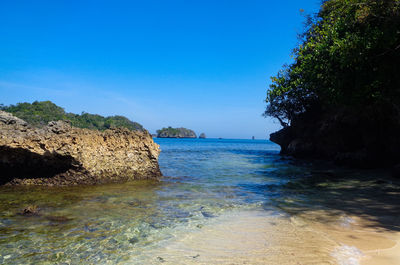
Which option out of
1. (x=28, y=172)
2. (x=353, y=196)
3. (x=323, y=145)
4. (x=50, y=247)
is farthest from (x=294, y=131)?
(x=50, y=247)

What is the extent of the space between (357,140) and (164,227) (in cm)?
1872

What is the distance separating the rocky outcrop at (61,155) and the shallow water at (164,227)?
785 millimetres

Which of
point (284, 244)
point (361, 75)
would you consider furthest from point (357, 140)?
point (284, 244)

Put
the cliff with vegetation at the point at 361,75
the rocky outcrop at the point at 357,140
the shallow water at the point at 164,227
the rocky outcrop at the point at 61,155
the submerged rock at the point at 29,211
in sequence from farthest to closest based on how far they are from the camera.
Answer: the rocky outcrop at the point at 357,140
the cliff with vegetation at the point at 361,75
the rocky outcrop at the point at 61,155
the submerged rock at the point at 29,211
the shallow water at the point at 164,227

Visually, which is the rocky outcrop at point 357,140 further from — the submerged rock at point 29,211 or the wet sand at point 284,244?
the submerged rock at point 29,211

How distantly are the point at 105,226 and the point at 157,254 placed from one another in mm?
1701

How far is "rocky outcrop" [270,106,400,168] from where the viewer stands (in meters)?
14.9

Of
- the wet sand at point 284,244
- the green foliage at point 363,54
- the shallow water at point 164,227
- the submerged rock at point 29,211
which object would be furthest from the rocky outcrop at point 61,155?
the green foliage at point 363,54

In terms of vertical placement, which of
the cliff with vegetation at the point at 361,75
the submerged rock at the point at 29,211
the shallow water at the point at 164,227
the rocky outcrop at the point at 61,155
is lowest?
the shallow water at the point at 164,227

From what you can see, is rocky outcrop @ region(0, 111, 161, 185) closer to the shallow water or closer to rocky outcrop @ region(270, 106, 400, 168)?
the shallow water

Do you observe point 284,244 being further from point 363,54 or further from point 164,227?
point 363,54

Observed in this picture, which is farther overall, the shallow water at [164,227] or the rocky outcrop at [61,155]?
the rocky outcrop at [61,155]

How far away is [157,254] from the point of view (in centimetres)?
383

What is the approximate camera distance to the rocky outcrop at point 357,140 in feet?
49.0
